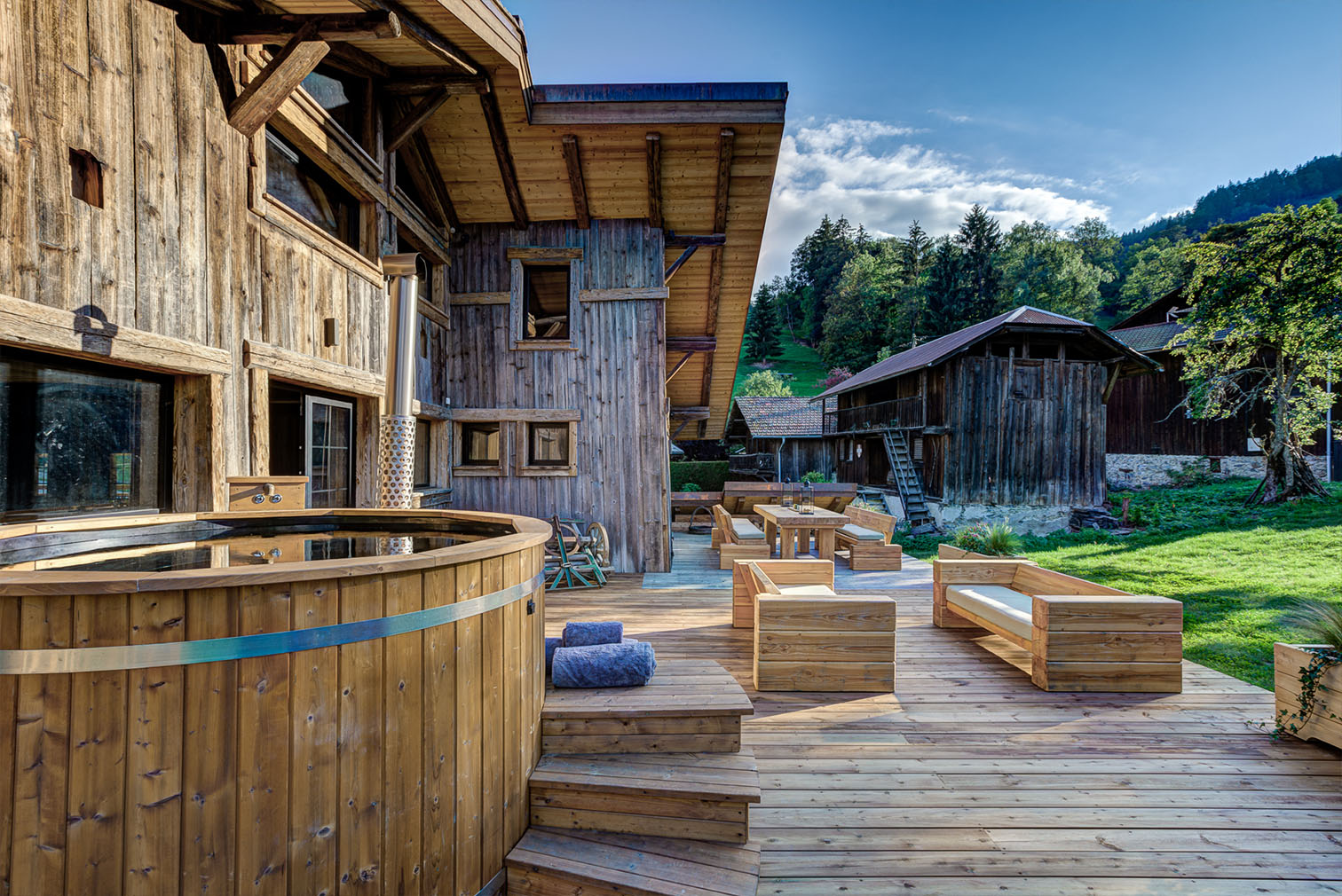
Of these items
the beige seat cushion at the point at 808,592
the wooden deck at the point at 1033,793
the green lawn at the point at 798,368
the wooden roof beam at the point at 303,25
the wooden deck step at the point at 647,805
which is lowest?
the wooden deck at the point at 1033,793

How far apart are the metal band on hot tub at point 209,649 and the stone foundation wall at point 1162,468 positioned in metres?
21.6

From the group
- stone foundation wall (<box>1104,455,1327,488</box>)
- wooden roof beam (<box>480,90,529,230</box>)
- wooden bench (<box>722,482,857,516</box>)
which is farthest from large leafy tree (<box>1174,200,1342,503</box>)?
wooden roof beam (<box>480,90,529,230</box>)

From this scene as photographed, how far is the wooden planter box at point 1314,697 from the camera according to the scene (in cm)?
331

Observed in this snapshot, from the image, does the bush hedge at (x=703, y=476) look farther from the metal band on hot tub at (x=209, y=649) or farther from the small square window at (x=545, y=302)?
the metal band on hot tub at (x=209, y=649)

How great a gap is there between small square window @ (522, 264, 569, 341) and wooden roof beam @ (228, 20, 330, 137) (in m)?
4.51

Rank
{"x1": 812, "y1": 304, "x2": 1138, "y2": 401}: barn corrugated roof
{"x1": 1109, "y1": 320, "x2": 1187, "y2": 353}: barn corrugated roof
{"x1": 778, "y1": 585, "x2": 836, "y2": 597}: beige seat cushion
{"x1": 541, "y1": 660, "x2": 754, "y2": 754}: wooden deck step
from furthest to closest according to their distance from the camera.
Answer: {"x1": 1109, "y1": 320, "x2": 1187, "y2": 353}: barn corrugated roof, {"x1": 812, "y1": 304, "x2": 1138, "y2": 401}: barn corrugated roof, {"x1": 778, "y1": 585, "x2": 836, "y2": 597}: beige seat cushion, {"x1": 541, "y1": 660, "x2": 754, "y2": 754}: wooden deck step

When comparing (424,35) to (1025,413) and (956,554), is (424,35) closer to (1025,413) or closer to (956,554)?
(956,554)

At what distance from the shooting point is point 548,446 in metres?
8.69

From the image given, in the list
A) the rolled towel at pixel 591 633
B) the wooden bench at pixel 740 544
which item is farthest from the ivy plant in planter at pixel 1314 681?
the wooden bench at pixel 740 544

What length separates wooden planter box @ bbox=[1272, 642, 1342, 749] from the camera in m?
3.31

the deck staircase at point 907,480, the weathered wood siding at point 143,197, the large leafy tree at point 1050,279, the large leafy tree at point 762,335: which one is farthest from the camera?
the large leafy tree at point 762,335

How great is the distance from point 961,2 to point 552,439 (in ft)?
49.5

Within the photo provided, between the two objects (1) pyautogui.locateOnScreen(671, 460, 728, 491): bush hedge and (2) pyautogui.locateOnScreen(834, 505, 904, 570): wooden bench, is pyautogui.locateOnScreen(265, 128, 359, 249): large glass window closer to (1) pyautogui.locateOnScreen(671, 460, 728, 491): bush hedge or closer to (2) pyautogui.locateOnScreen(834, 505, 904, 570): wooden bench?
(2) pyautogui.locateOnScreen(834, 505, 904, 570): wooden bench

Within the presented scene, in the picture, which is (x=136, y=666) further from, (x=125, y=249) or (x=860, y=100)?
(x=860, y=100)
